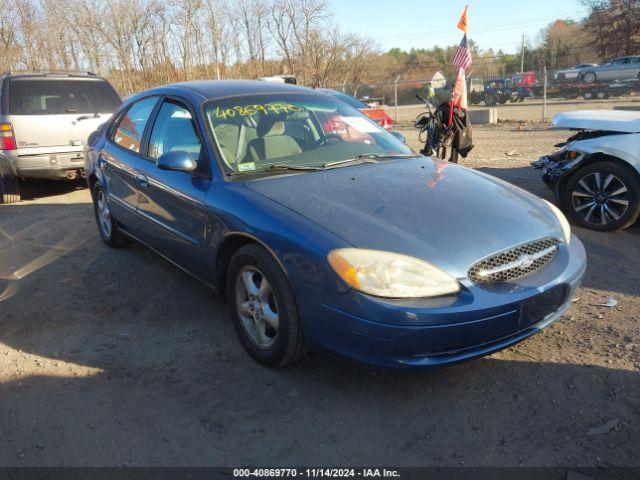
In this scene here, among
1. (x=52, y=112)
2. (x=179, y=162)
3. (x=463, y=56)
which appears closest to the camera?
(x=179, y=162)

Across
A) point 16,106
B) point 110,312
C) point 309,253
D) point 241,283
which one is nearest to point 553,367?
point 309,253

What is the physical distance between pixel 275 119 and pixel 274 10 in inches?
1174

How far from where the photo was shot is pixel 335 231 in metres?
2.62

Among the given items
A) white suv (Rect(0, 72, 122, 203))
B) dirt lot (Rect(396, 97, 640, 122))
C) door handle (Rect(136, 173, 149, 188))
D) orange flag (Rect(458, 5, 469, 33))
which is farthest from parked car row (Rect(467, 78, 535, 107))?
door handle (Rect(136, 173, 149, 188))

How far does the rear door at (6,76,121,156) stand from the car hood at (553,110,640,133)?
253 inches

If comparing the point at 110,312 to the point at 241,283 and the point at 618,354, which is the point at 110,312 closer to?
the point at 241,283

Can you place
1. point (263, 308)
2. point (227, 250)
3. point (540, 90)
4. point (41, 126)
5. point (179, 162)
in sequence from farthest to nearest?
point (540, 90) < point (41, 126) < point (179, 162) < point (227, 250) < point (263, 308)

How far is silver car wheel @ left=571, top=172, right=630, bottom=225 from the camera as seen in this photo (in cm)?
523

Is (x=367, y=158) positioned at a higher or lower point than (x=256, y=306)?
higher

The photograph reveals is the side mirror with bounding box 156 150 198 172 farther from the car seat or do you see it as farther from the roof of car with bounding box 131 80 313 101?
the roof of car with bounding box 131 80 313 101

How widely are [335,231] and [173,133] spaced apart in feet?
6.21

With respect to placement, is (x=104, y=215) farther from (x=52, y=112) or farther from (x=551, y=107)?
(x=551, y=107)

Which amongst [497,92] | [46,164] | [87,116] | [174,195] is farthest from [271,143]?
[497,92]

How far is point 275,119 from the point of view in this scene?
12.2 feet
